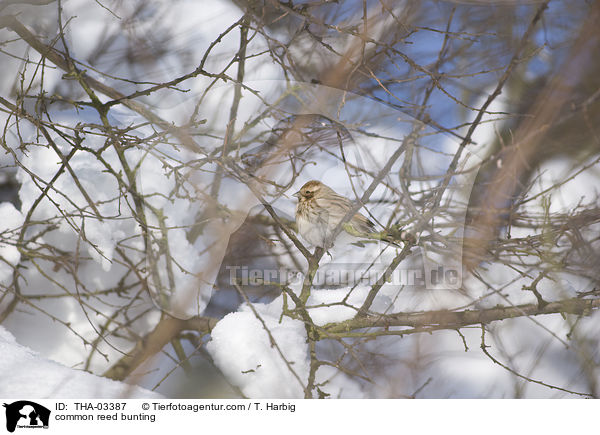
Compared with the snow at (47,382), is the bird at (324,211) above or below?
above

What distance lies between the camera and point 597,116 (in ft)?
2.20

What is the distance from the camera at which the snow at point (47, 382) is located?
2.18 ft

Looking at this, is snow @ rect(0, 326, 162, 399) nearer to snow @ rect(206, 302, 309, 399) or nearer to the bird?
snow @ rect(206, 302, 309, 399)

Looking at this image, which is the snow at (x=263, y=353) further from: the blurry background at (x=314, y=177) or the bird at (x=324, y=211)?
the bird at (x=324, y=211)
